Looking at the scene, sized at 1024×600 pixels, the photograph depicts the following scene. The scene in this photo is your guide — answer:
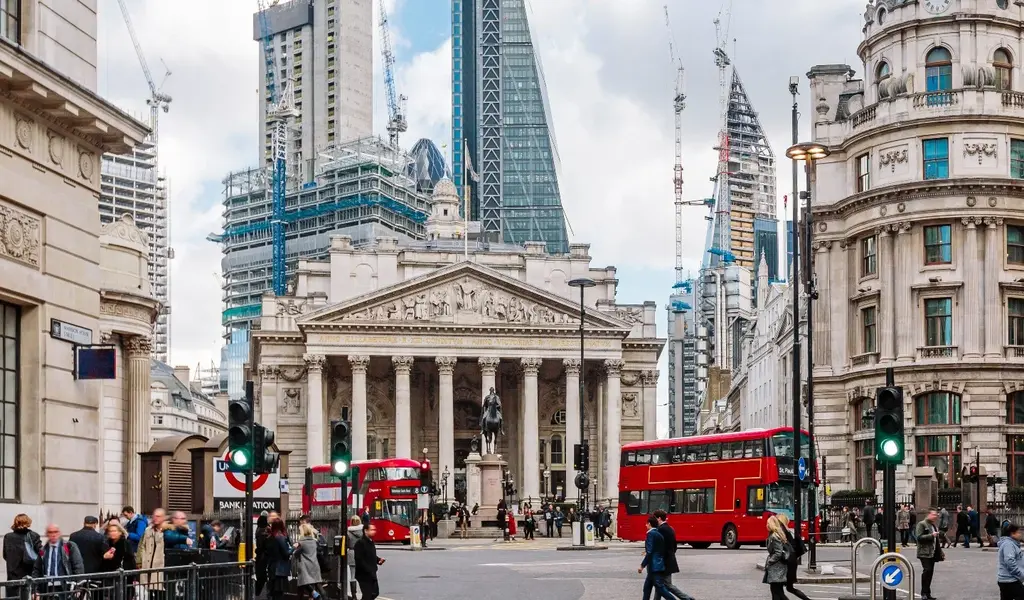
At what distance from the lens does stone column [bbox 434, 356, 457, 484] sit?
112 meters

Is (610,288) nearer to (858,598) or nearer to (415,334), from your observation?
(415,334)

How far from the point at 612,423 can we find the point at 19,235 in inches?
3626

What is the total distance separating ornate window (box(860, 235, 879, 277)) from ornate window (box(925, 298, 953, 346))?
8.90ft

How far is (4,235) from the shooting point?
24.3 meters

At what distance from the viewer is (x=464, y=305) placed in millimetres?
114250

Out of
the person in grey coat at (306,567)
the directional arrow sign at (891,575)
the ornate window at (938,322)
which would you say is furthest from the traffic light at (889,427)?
the ornate window at (938,322)

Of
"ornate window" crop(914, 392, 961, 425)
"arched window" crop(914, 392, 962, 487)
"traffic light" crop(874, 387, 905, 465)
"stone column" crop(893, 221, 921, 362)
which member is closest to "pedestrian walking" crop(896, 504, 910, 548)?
"arched window" crop(914, 392, 962, 487)

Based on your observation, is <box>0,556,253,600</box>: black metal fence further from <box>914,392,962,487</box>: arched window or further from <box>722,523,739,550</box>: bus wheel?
<box>914,392,962,487</box>: arched window

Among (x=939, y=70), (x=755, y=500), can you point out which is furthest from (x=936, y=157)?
(x=755, y=500)

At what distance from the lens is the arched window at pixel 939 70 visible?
221 ft

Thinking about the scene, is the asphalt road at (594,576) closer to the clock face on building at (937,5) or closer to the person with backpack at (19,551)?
the person with backpack at (19,551)

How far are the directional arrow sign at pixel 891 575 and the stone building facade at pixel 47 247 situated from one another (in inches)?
477

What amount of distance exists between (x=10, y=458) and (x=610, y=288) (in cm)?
9992

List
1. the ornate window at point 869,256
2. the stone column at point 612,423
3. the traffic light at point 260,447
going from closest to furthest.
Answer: the traffic light at point 260,447 < the ornate window at point 869,256 < the stone column at point 612,423
